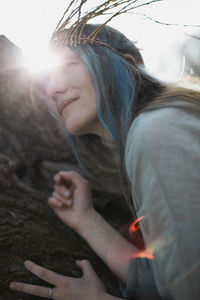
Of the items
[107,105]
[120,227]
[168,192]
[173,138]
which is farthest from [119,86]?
[120,227]

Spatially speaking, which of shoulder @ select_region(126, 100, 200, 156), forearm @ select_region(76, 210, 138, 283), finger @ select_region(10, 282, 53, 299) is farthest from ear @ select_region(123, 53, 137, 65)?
finger @ select_region(10, 282, 53, 299)

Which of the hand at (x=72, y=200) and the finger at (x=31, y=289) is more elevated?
the finger at (x=31, y=289)

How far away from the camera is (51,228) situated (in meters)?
1.80

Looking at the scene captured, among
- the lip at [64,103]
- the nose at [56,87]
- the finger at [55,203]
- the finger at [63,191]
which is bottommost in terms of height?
the finger at [55,203]

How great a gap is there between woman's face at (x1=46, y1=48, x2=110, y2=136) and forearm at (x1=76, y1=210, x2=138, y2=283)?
0.68 metres

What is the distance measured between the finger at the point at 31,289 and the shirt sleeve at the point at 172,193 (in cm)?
56

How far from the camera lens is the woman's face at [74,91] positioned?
1.55m

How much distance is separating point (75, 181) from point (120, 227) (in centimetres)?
59

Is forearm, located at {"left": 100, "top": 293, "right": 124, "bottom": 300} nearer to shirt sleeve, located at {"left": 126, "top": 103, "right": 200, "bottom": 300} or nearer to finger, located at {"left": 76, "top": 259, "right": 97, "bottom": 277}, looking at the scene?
finger, located at {"left": 76, "top": 259, "right": 97, "bottom": 277}

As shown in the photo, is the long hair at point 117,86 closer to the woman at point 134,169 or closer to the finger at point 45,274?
→ the woman at point 134,169

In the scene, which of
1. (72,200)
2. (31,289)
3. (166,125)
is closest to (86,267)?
(31,289)

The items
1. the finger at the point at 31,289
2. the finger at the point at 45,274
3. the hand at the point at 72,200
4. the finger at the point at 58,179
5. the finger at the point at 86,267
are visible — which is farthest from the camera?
the finger at the point at 58,179

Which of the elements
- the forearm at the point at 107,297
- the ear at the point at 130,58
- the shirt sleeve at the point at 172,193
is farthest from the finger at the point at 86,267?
the ear at the point at 130,58

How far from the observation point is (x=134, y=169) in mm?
1055
